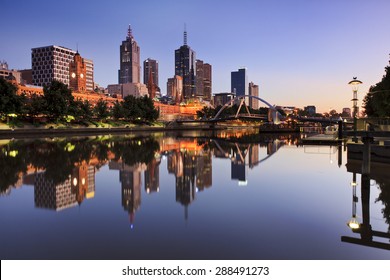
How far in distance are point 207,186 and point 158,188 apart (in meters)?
2.44

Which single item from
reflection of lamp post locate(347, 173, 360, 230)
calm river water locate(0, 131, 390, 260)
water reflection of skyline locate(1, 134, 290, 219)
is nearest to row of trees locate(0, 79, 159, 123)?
water reflection of skyline locate(1, 134, 290, 219)

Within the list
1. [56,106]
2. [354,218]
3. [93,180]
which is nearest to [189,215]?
[354,218]

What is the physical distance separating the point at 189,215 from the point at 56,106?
80859 mm

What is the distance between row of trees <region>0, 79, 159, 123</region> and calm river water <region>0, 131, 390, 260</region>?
2269 inches

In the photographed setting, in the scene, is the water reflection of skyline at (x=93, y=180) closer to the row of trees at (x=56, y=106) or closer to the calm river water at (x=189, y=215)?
the calm river water at (x=189, y=215)

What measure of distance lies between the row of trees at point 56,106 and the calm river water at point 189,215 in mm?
57624

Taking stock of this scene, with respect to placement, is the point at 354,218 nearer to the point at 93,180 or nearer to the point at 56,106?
the point at 93,180

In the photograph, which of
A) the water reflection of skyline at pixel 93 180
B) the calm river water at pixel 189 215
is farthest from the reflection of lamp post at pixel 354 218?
the water reflection of skyline at pixel 93 180

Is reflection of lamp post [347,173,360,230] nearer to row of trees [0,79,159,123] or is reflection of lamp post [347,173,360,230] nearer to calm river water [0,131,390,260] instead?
calm river water [0,131,390,260]

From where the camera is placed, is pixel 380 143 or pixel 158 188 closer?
pixel 158 188

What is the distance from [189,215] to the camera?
36.8ft

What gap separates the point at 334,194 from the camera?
48.0 feet
